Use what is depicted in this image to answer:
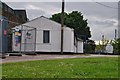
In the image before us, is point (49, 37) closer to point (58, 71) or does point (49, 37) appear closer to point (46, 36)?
point (46, 36)

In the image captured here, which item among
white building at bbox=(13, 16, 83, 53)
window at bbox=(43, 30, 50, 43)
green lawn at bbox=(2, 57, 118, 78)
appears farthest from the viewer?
window at bbox=(43, 30, 50, 43)

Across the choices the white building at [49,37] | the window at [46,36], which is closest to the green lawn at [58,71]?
the white building at [49,37]

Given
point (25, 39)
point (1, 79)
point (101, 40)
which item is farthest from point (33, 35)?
point (101, 40)

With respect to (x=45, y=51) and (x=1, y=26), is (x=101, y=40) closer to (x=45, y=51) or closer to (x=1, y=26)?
(x=45, y=51)

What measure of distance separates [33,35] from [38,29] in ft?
16.7

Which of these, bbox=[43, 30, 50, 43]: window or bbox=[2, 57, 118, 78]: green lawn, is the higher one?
bbox=[43, 30, 50, 43]: window

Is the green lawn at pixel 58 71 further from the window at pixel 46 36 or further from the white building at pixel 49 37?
the window at pixel 46 36

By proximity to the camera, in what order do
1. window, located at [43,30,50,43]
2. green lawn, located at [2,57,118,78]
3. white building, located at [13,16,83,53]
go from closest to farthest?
1. green lawn, located at [2,57,118,78]
2. white building, located at [13,16,83,53]
3. window, located at [43,30,50,43]

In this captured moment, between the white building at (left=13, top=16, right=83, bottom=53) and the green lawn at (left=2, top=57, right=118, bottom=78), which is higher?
the white building at (left=13, top=16, right=83, bottom=53)

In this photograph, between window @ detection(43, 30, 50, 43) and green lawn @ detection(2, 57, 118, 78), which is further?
window @ detection(43, 30, 50, 43)

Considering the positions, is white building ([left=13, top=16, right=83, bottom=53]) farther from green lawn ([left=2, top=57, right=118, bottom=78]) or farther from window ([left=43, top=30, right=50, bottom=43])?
green lawn ([left=2, top=57, right=118, bottom=78])

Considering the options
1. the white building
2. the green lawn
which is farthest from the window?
the green lawn

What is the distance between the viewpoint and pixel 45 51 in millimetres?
37906

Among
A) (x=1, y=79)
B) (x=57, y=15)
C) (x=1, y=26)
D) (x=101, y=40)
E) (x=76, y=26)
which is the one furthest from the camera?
(x=101, y=40)
